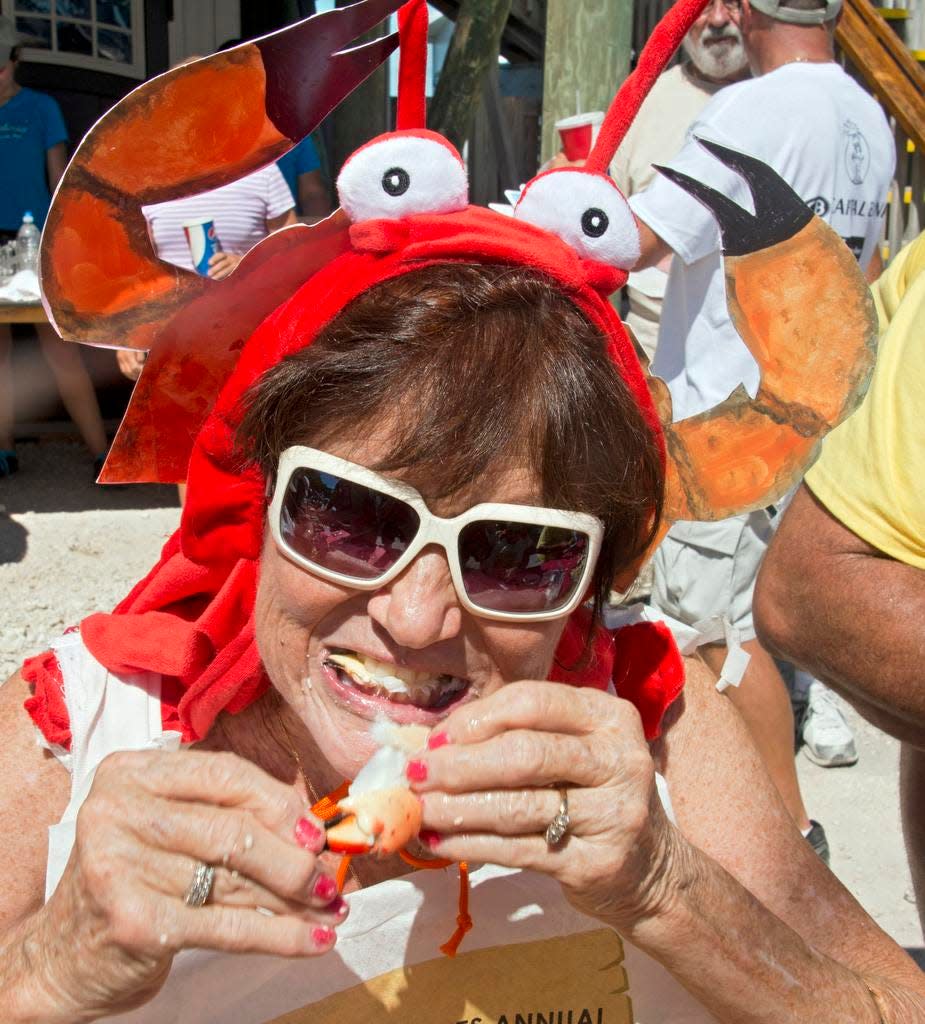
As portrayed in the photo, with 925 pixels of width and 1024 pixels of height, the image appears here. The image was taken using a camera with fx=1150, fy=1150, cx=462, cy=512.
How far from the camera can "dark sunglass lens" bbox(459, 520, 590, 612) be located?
151 cm

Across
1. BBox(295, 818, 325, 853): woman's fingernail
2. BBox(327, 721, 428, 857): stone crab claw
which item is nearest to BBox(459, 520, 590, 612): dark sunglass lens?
BBox(327, 721, 428, 857): stone crab claw

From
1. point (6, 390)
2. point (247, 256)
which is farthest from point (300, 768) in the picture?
point (6, 390)

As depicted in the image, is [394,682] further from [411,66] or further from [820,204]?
[820,204]

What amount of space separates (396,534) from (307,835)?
1.35 feet

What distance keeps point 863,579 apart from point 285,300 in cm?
108

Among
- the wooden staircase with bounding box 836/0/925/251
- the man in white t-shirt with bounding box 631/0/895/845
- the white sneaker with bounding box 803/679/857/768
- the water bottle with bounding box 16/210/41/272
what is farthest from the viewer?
the water bottle with bounding box 16/210/41/272

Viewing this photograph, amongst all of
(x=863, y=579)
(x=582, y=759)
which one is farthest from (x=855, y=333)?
(x=582, y=759)

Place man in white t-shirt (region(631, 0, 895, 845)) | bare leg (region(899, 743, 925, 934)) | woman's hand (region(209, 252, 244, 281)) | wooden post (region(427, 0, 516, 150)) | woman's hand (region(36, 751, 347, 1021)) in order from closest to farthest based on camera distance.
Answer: woman's hand (region(36, 751, 347, 1021))
bare leg (region(899, 743, 925, 934))
woman's hand (region(209, 252, 244, 281))
man in white t-shirt (region(631, 0, 895, 845))
wooden post (region(427, 0, 516, 150))

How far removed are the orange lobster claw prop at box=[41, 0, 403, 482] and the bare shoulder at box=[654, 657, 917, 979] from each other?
0.97 meters

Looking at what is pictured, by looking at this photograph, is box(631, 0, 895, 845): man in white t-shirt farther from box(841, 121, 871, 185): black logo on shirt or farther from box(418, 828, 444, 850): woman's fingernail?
box(418, 828, 444, 850): woman's fingernail

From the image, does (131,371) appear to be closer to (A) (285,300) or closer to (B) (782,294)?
(A) (285,300)

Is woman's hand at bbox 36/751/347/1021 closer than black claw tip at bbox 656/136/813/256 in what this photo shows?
Yes

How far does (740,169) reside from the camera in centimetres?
180

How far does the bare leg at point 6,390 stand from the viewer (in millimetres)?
6988
